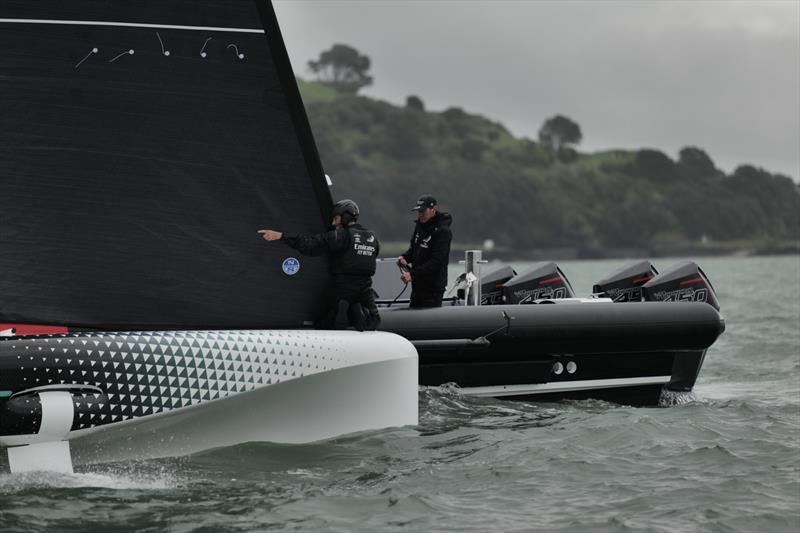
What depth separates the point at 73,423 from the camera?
5633 mm

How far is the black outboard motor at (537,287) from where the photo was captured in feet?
29.2

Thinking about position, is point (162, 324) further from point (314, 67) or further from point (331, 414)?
point (314, 67)

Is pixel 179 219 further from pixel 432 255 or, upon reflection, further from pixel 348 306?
Result: pixel 432 255

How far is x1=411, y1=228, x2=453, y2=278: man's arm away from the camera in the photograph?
8.01 meters

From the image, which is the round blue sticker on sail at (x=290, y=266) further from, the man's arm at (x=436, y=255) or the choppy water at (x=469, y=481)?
the man's arm at (x=436, y=255)

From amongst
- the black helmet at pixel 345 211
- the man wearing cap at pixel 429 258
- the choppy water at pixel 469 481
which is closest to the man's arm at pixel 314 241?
the black helmet at pixel 345 211

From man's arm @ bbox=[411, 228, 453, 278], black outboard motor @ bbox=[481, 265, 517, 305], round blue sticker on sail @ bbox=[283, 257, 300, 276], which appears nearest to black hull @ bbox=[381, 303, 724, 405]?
man's arm @ bbox=[411, 228, 453, 278]

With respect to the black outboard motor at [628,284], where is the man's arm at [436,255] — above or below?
above

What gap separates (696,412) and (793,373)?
3.42 metres

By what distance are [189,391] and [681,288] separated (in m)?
4.30

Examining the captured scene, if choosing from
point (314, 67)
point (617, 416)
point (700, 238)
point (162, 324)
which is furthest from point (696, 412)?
point (314, 67)

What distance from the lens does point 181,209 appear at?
6.57 m

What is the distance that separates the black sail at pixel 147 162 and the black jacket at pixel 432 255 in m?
1.43

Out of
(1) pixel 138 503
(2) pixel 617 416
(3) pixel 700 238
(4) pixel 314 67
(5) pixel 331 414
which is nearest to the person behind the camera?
(1) pixel 138 503
